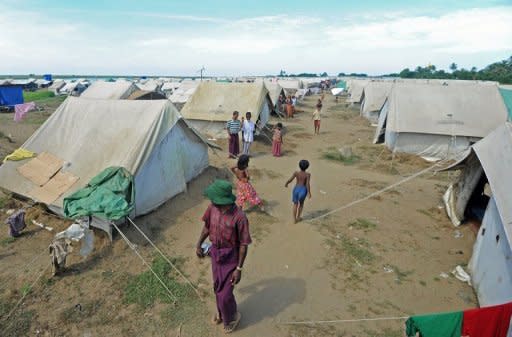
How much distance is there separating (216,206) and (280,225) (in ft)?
11.5

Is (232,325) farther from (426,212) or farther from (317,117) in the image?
(317,117)

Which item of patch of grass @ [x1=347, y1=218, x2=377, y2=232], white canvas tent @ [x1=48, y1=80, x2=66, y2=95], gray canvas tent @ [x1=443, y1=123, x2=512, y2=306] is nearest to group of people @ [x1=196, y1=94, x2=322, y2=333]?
gray canvas tent @ [x1=443, y1=123, x2=512, y2=306]

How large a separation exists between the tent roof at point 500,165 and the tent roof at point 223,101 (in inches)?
367

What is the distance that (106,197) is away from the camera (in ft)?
19.9

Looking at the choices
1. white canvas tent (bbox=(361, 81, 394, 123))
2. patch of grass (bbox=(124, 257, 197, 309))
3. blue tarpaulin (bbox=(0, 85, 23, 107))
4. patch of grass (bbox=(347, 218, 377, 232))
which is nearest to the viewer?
patch of grass (bbox=(124, 257, 197, 309))

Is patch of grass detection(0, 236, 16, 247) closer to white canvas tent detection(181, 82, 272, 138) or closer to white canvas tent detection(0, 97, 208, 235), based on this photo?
white canvas tent detection(0, 97, 208, 235)

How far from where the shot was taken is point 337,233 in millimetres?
6738

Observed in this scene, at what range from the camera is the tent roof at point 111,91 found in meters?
21.6

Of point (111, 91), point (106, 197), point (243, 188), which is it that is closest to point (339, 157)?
point (243, 188)

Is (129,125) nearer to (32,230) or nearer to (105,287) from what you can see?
(32,230)

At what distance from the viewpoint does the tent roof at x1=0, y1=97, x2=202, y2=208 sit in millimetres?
6891

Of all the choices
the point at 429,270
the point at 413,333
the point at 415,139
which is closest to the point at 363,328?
the point at 413,333

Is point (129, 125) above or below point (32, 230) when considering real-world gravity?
above

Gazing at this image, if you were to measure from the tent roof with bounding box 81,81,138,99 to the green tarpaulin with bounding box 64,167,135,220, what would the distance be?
55.2 feet
